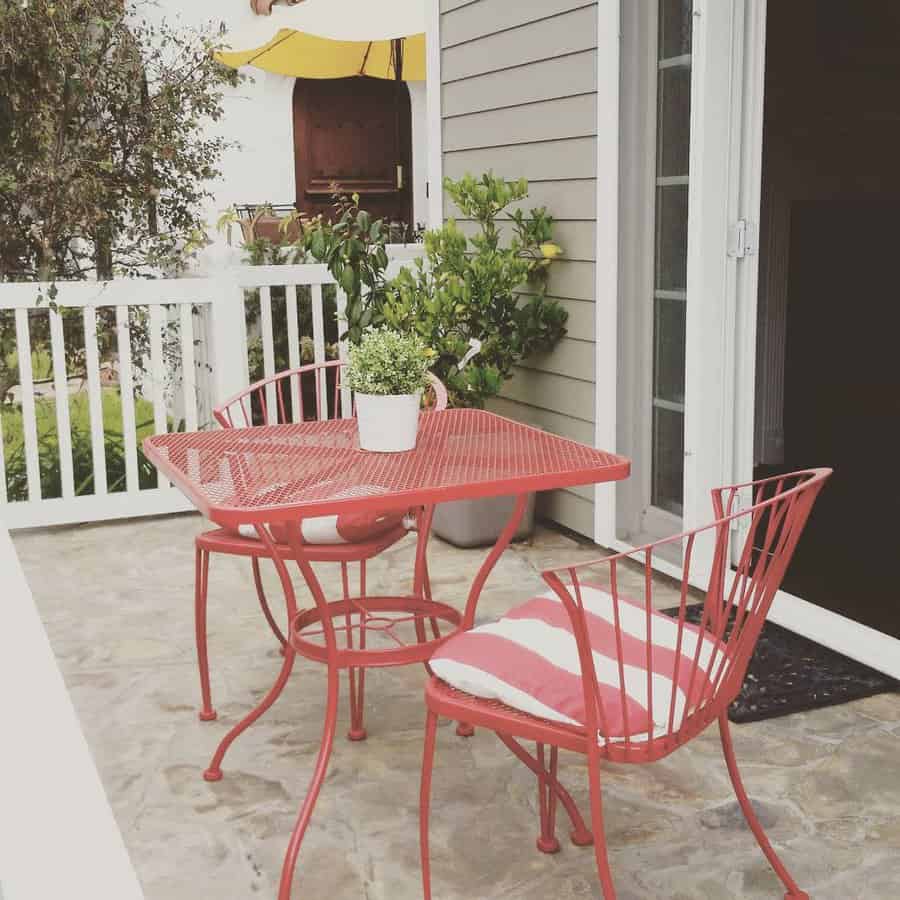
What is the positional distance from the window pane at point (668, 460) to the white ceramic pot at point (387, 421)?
5.56 ft

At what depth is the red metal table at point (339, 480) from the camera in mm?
2262

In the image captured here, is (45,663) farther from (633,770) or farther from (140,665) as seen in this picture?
(140,665)

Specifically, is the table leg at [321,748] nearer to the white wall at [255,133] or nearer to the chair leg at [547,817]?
the chair leg at [547,817]

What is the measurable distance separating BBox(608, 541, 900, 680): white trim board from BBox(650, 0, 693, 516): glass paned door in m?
0.61

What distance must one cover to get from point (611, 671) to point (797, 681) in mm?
1446

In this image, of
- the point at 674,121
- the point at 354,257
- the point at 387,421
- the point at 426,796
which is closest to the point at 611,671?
the point at 426,796

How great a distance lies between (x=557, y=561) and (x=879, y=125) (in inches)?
124

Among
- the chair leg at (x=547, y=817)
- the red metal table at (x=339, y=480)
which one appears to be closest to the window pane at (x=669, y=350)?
the red metal table at (x=339, y=480)

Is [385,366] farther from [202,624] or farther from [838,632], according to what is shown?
[838,632]

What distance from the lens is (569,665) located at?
2.06m

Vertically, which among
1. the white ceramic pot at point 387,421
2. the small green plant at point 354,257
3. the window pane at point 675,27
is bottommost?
the white ceramic pot at point 387,421

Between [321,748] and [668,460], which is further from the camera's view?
[668,460]

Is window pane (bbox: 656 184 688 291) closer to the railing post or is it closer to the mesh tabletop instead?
the mesh tabletop

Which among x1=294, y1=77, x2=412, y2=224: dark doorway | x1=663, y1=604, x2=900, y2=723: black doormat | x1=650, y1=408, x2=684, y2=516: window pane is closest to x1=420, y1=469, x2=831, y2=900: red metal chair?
x1=663, y1=604, x2=900, y2=723: black doormat
